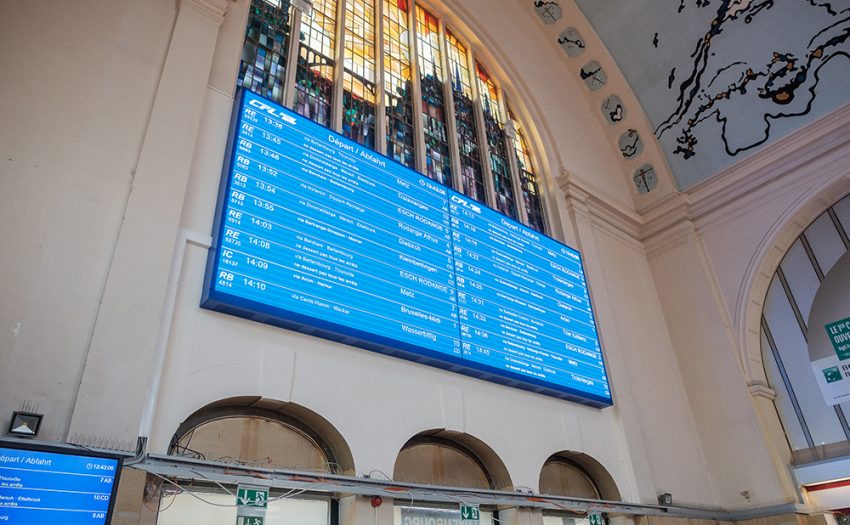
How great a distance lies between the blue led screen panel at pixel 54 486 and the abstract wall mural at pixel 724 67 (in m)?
10.3

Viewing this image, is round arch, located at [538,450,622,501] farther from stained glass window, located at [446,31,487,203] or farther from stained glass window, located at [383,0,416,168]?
stained glass window, located at [383,0,416,168]

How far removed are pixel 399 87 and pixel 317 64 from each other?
4.55 feet

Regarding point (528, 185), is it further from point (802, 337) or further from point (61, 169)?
point (61, 169)

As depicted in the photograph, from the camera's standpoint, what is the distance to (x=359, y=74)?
813 centimetres

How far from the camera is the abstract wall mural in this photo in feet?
32.0

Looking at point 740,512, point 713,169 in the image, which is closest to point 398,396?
point 740,512

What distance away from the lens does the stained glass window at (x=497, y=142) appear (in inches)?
365

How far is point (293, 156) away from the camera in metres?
6.03

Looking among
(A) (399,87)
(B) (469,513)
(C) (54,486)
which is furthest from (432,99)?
(C) (54,486)

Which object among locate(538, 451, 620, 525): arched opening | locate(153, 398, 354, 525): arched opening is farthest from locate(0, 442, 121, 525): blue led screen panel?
locate(538, 451, 620, 525): arched opening

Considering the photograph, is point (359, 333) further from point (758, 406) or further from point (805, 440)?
point (805, 440)

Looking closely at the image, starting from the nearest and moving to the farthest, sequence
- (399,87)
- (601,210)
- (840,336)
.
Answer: (399,87) → (840,336) → (601,210)

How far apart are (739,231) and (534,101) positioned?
403 centimetres

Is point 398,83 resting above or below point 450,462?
above
